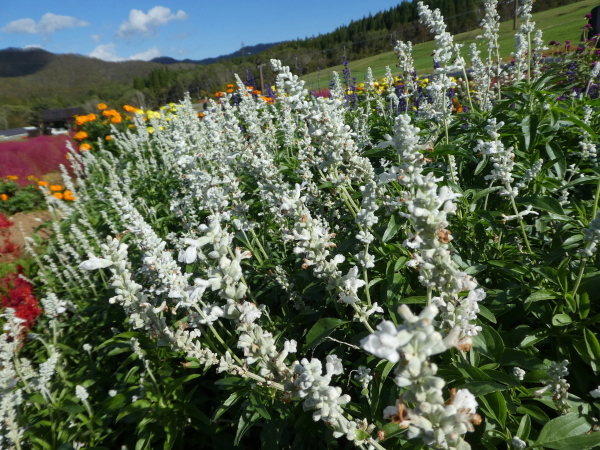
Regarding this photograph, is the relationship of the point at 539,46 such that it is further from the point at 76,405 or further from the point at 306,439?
the point at 76,405

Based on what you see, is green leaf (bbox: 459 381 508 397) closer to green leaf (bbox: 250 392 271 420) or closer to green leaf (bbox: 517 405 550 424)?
green leaf (bbox: 517 405 550 424)

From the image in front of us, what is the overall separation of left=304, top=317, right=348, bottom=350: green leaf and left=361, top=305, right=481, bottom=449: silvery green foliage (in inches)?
48.0

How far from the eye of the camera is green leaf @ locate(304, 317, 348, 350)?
243 centimetres

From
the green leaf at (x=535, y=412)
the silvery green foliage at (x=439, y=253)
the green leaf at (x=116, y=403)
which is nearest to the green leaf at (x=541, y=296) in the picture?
the green leaf at (x=535, y=412)

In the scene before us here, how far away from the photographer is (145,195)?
7.10 m

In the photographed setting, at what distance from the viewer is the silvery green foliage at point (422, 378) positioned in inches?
38.9

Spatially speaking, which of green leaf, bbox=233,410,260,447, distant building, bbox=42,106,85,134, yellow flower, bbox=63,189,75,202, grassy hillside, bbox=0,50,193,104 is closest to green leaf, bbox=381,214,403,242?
green leaf, bbox=233,410,260,447

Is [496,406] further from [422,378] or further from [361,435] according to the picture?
[422,378]

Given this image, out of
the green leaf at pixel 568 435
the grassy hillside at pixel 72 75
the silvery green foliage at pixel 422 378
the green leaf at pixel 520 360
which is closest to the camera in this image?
the silvery green foliage at pixel 422 378

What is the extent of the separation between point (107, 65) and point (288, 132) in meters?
237

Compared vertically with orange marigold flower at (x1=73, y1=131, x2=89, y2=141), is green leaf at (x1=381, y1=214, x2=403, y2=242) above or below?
below

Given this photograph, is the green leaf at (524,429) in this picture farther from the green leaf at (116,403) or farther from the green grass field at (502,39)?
the green grass field at (502,39)

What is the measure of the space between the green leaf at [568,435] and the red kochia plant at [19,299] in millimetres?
5656

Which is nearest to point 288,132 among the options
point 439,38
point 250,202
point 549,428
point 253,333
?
point 250,202
